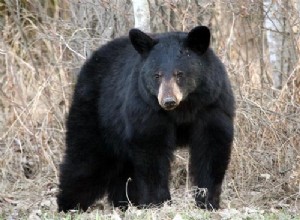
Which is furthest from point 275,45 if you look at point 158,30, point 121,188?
point 121,188

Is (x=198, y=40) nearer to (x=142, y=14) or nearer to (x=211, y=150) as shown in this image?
(x=211, y=150)

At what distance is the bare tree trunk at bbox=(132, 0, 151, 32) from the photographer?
8.84 metres

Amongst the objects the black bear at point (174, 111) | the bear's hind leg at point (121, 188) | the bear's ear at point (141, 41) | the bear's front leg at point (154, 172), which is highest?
the bear's ear at point (141, 41)

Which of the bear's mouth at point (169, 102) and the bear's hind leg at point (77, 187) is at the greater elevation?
the bear's mouth at point (169, 102)

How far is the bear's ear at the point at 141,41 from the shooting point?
6.88 metres

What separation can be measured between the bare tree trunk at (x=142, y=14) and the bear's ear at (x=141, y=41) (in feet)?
6.33

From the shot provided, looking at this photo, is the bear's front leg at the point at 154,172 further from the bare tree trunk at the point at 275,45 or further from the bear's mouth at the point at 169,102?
the bare tree trunk at the point at 275,45

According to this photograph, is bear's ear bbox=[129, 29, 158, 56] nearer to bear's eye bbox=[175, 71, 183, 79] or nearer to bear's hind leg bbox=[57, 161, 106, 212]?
bear's eye bbox=[175, 71, 183, 79]

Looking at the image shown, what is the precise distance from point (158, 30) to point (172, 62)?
3220 millimetres

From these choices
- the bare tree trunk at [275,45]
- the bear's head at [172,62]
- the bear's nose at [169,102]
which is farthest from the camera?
the bare tree trunk at [275,45]

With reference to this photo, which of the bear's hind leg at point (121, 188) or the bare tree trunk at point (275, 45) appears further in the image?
the bare tree trunk at point (275, 45)

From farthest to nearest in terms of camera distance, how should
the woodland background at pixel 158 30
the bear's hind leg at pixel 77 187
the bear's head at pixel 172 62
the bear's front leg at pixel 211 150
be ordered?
1. the woodland background at pixel 158 30
2. the bear's hind leg at pixel 77 187
3. the bear's front leg at pixel 211 150
4. the bear's head at pixel 172 62

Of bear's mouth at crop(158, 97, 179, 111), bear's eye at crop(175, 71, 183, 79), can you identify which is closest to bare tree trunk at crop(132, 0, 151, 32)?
bear's eye at crop(175, 71, 183, 79)

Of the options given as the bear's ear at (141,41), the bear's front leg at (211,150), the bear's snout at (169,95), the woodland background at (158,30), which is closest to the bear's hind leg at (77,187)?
the woodland background at (158,30)
